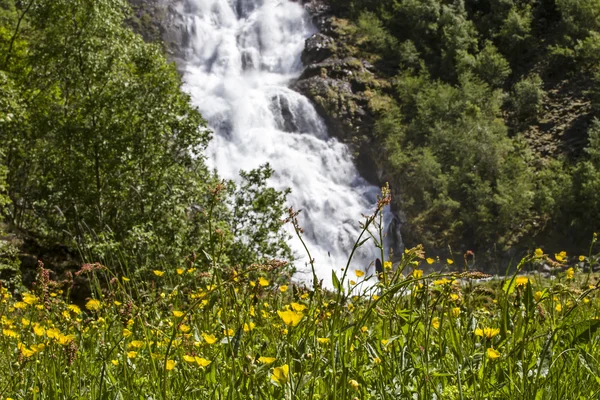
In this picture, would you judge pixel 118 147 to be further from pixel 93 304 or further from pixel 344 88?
pixel 344 88

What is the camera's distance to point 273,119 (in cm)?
3328

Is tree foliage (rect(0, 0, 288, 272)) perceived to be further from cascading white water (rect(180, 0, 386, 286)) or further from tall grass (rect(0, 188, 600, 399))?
cascading white water (rect(180, 0, 386, 286))

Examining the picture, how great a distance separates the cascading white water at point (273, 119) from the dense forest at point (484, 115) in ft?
12.4

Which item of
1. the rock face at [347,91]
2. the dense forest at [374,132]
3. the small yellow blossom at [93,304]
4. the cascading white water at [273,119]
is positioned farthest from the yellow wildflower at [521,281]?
the rock face at [347,91]

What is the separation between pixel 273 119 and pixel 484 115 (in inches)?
555

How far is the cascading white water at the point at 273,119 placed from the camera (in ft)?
94.2

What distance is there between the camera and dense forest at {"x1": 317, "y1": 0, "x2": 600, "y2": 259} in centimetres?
2684

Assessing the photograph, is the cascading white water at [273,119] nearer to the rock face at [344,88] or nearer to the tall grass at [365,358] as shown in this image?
the rock face at [344,88]

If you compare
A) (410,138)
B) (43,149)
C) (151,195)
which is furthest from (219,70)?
(151,195)

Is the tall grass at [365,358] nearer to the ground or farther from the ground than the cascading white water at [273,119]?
nearer to the ground

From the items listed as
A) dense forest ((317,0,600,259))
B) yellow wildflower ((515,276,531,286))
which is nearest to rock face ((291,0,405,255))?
dense forest ((317,0,600,259))

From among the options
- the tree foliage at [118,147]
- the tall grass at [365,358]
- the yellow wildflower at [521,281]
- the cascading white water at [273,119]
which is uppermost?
the cascading white water at [273,119]

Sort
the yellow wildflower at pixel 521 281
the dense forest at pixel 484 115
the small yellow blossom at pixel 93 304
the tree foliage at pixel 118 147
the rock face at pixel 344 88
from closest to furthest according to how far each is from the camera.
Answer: the yellow wildflower at pixel 521 281 → the small yellow blossom at pixel 93 304 → the tree foliage at pixel 118 147 → the dense forest at pixel 484 115 → the rock face at pixel 344 88

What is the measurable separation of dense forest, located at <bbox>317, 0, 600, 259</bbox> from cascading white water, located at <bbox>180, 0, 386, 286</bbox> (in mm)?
3766
